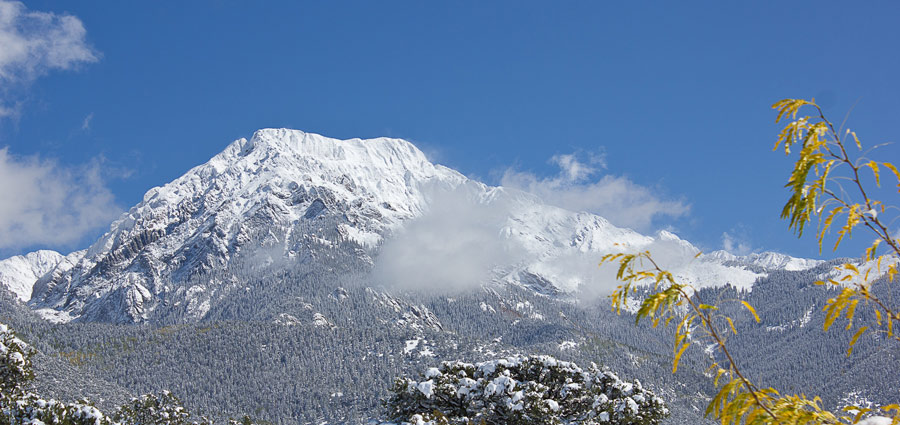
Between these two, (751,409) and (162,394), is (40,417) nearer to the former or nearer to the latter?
(751,409)

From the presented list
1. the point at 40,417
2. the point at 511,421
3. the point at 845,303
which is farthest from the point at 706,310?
the point at 40,417

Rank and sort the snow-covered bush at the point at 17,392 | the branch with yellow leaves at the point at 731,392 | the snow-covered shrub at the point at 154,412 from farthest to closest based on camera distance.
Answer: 1. the snow-covered shrub at the point at 154,412
2. the snow-covered bush at the point at 17,392
3. the branch with yellow leaves at the point at 731,392

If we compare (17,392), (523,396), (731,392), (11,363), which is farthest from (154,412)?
(731,392)

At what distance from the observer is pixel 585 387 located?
40688 millimetres

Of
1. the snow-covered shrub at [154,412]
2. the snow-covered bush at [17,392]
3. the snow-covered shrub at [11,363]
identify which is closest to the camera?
the snow-covered shrub at [11,363]

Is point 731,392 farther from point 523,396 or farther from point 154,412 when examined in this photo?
point 154,412

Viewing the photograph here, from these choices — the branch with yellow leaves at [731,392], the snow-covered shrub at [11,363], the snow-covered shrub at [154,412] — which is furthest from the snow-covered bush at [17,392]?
the snow-covered shrub at [154,412]

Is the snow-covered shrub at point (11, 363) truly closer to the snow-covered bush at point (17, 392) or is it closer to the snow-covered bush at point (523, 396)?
the snow-covered bush at point (17, 392)

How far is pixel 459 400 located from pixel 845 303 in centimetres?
3098

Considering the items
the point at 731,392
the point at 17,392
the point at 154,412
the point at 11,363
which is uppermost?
the point at 154,412

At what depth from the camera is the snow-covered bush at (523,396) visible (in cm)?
3491

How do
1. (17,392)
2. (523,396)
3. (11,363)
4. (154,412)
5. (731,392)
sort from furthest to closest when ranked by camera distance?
(154,412) → (17,392) → (523,396) → (11,363) → (731,392)

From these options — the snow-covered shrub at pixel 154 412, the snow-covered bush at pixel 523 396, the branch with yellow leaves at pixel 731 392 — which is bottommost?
the branch with yellow leaves at pixel 731 392

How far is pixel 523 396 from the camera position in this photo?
115 feet
